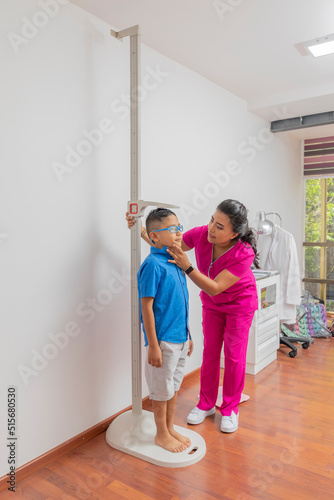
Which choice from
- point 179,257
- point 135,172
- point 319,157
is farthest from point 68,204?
point 319,157

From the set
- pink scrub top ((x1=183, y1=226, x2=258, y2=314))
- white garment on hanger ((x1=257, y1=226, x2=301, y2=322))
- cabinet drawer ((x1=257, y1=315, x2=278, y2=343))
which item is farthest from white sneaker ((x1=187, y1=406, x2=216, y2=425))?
white garment on hanger ((x1=257, y1=226, x2=301, y2=322))

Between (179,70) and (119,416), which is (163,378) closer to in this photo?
(119,416)

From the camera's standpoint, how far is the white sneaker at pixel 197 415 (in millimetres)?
2475

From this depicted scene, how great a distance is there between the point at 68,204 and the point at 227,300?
3.53 ft

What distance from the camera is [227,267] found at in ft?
7.60

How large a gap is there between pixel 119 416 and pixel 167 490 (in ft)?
1.93

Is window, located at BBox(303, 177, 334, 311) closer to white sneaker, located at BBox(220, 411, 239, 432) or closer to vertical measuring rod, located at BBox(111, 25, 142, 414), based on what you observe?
white sneaker, located at BBox(220, 411, 239, 432)

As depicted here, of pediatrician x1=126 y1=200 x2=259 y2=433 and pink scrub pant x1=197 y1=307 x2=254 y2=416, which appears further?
pink scrub pant x1=197 y1=307 x2=254 y2=416

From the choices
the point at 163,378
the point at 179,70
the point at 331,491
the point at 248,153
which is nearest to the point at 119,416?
the point at 163,378

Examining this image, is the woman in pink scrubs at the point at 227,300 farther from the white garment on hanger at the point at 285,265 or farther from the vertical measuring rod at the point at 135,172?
the white garment on hanger at the point at 285,265

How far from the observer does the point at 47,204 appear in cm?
206

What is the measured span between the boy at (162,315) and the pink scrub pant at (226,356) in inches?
17.6

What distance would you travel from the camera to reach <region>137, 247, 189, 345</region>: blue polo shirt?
2020mm

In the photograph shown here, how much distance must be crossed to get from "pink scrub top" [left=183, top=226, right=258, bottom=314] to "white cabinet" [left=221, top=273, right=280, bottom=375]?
2.74ft
